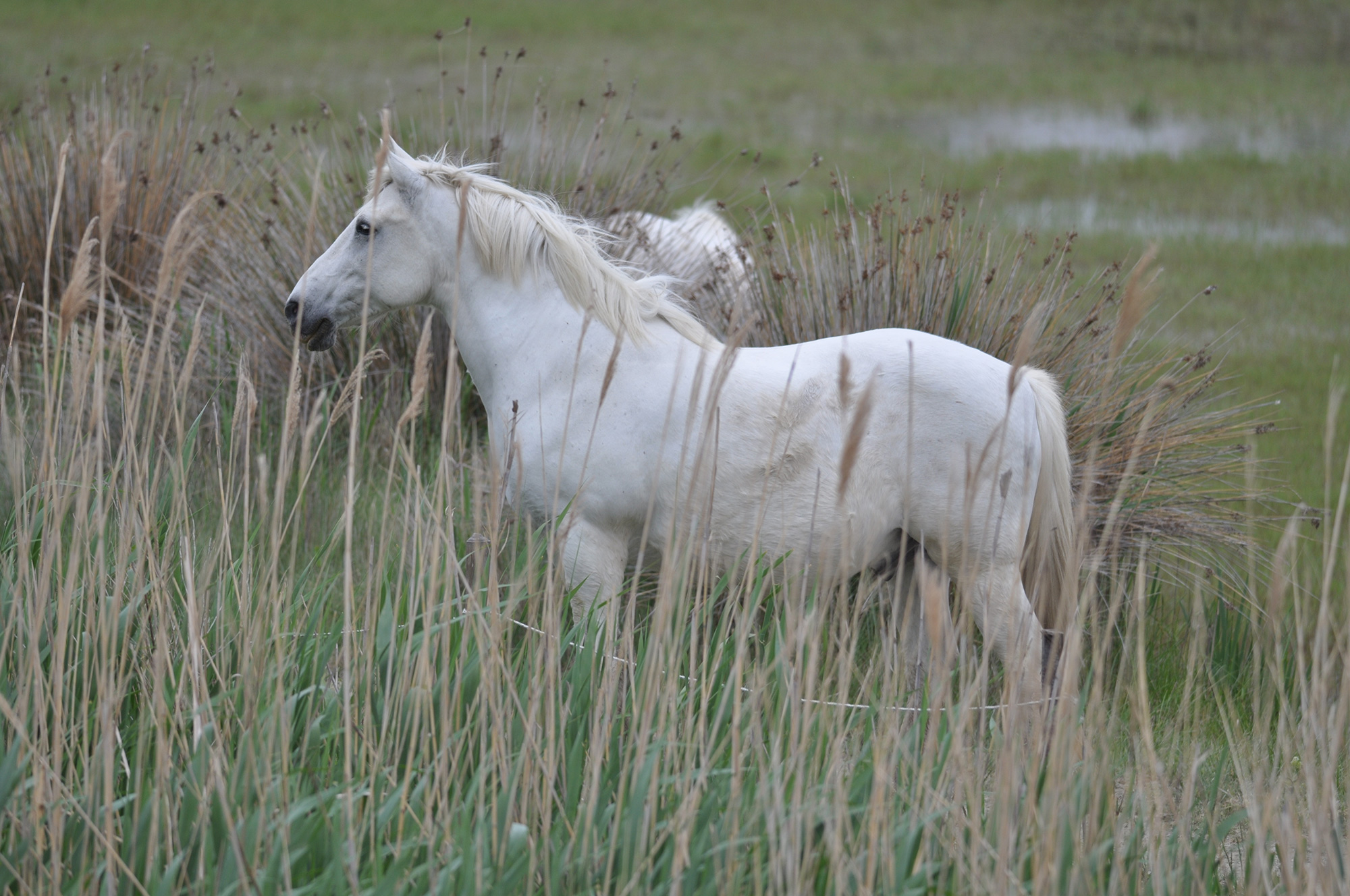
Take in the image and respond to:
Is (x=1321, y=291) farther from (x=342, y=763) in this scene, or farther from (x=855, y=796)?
(x=342, y=763)

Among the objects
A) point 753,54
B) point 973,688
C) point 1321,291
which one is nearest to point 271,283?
point 973,688

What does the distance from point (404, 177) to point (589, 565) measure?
1.18 metres

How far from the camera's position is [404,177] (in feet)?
10.2

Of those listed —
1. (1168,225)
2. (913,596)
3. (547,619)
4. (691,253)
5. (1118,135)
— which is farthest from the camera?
(1118,135)

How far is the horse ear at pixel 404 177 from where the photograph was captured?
311cm

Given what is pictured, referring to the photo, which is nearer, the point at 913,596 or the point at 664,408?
the point at 913,596

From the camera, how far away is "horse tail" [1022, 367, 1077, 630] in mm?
3057

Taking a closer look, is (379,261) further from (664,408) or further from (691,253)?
(691,253)

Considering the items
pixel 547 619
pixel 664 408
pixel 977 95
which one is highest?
pixel 977 95

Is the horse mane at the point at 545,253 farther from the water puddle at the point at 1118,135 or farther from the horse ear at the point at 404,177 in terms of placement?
the water puddle at the point at 1118,135

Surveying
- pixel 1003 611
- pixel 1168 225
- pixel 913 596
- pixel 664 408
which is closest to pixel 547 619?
pixel 664 408

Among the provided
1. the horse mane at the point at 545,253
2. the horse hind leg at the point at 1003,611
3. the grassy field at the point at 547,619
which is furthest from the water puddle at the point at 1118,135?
the horse hind leg at the point at 1003,611

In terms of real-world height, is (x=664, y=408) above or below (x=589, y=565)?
above

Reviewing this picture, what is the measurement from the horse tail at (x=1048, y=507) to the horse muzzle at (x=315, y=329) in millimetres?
1915
